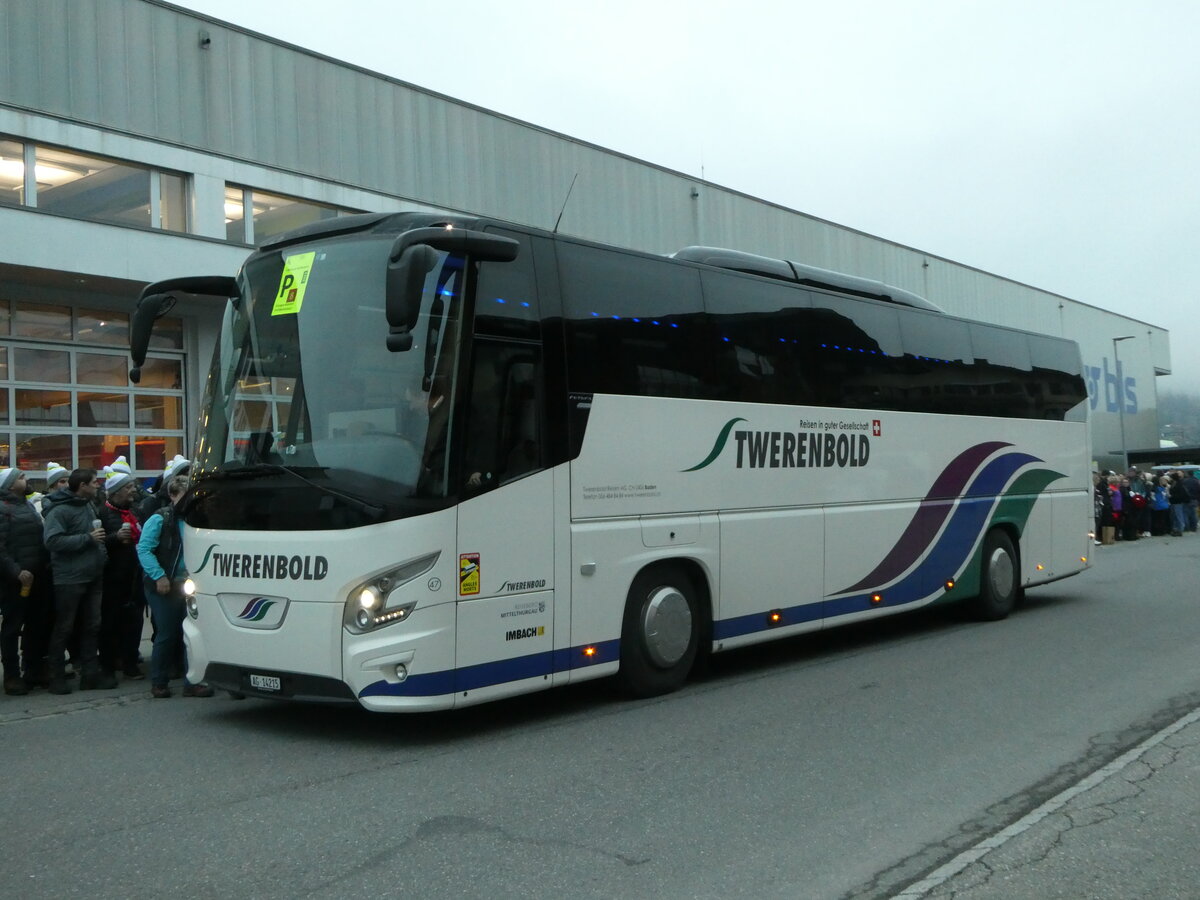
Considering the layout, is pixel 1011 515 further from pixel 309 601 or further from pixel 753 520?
pixel 309 601

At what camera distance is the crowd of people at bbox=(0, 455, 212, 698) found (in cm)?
895

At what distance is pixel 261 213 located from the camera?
Result: 66.2ft

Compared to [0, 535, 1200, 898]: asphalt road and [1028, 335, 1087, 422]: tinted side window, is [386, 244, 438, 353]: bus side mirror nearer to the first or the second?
[0, 535, 1200, 898]: asphalt road

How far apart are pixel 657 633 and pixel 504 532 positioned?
1.82m

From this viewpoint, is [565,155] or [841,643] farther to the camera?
[565,155]

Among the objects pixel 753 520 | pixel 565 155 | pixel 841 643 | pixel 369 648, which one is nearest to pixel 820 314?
pixel 753 520

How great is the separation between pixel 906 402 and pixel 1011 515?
2849 millimetres

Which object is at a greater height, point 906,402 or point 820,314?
point 820,314

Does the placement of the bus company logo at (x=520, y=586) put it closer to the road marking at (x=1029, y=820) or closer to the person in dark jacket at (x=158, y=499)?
the person in dark jacket at (x=158, y=499)

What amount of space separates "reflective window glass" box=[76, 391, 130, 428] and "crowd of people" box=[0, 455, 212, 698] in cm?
932

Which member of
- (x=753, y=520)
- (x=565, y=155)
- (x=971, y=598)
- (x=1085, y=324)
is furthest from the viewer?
(x=1085, y=324)

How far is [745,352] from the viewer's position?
959 centimetres

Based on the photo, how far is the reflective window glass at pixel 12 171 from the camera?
1664 cm

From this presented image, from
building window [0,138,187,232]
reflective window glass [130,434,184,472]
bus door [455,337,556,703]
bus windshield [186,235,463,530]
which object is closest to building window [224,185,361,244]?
building window [0,138,187,232]
